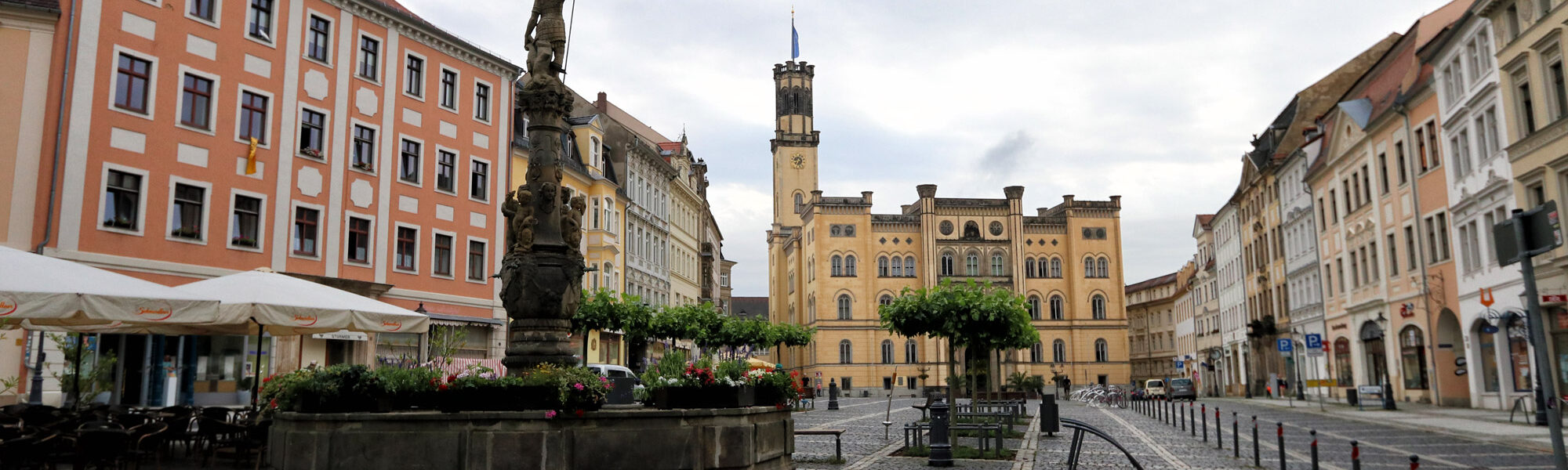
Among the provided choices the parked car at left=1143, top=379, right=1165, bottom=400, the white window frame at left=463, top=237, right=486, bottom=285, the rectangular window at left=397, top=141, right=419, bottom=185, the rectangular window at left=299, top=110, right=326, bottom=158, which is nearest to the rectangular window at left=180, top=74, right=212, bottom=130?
the rectangular window at left=299, top=110, right=326, bottom=158

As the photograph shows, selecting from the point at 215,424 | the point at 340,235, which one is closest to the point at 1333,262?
the point at 340,235

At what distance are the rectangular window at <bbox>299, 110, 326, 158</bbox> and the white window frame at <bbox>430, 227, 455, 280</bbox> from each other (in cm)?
440

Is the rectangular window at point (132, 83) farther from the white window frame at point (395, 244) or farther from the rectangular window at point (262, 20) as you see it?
the white window frame at point (395, 244)

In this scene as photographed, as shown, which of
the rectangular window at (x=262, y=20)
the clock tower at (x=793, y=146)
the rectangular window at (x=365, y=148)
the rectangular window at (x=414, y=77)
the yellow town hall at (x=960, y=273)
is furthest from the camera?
the clock tower at (x=793, y=146)

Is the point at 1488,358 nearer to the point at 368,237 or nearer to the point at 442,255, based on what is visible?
the point at 442,255

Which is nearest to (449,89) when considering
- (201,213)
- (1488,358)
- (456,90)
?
(456,90)

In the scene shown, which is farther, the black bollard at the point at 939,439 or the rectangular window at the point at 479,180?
the rectangular window at the point at 479,180

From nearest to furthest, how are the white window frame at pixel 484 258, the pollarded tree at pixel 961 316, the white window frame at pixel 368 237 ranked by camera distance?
the pollarded tree at pixel 961 316, the white window frame at pixel 368 237, the white window frame at pixel 484 258

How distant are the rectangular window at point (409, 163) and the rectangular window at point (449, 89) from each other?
1.87 meters

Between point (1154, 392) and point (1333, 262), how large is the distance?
18849 mm

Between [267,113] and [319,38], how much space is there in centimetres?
280

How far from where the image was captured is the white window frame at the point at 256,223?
2527 centimetres

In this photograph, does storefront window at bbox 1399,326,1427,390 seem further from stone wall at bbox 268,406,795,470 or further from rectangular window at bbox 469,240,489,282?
stone wall at bbox 268,406,795,470

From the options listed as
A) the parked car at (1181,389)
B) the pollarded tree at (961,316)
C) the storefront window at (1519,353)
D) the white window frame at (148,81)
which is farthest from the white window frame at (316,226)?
the parked car at (1181,389)
